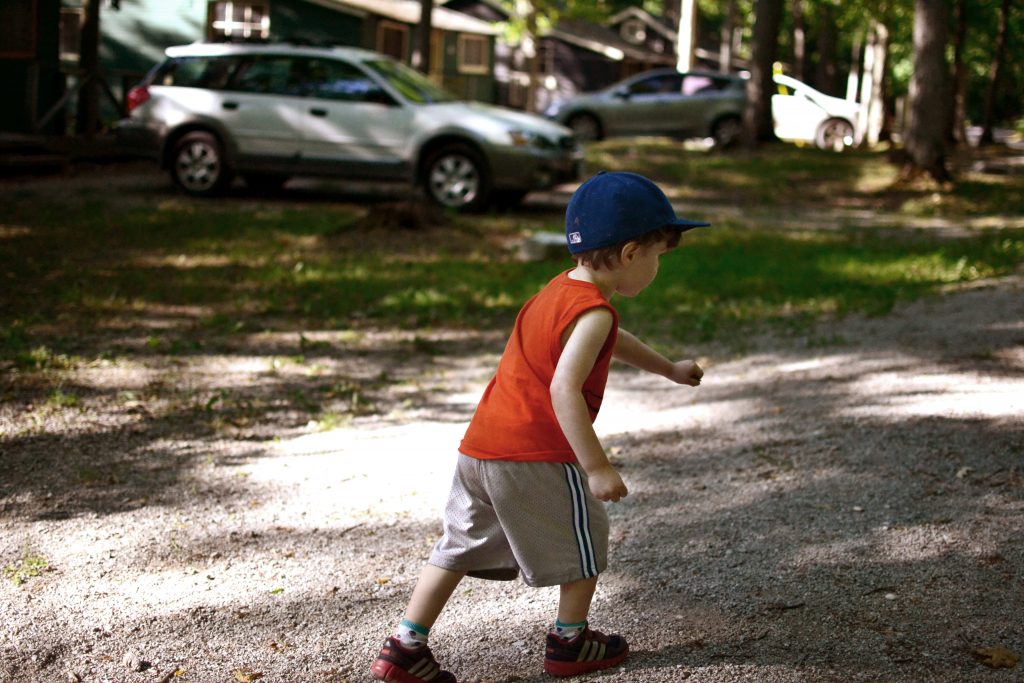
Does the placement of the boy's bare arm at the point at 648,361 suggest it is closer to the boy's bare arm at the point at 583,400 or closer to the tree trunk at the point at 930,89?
the boy's bare arm at the point at 583,400

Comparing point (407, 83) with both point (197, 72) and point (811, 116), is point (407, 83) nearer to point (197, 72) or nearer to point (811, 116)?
point (197, 72)

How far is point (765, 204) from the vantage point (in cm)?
1822

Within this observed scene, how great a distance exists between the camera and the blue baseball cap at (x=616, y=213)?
10.1 feet

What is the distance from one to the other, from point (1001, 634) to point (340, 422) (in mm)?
3978

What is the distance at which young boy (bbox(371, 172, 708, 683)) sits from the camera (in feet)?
10.0

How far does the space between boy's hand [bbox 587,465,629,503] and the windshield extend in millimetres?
12278

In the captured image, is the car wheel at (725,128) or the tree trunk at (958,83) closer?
the car wheel at (725,128)

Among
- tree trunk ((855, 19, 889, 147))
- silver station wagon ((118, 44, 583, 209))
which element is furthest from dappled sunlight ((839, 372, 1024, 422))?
tree trunk ((855, 19, 889, 147))

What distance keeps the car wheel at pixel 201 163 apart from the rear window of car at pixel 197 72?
673mm

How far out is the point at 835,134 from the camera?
29.1 metres

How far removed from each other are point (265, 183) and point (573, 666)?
47.1 feet

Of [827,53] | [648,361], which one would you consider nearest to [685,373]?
[648,361]

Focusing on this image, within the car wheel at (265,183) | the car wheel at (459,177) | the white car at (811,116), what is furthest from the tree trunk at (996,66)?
the car wheel at (265,183)

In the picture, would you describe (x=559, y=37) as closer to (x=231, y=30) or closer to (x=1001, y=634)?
(x=231, y=30)
